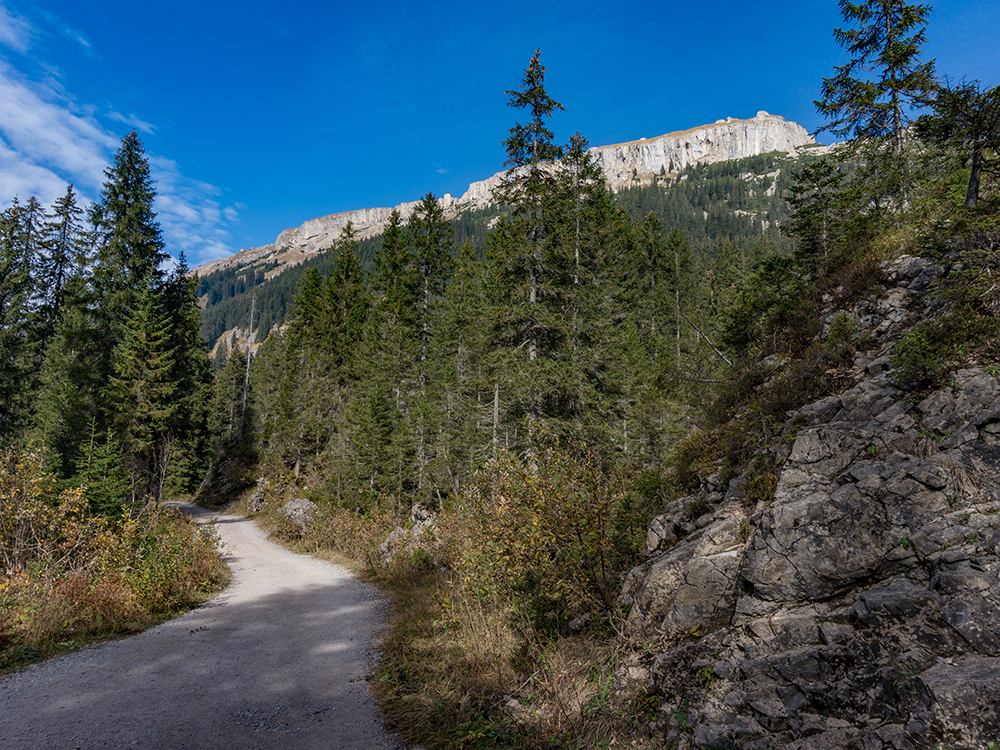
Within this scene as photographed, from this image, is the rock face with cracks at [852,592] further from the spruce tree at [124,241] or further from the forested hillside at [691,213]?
the forested hillside at [691,213]

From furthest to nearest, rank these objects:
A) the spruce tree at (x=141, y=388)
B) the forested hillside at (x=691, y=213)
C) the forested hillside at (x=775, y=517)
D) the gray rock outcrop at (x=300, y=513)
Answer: the forested hillside at (x=691, y=213) < the spruce tree at (x=141, y=388) < the gray rock outcrop at (x=300, y=513) < the forested hillside at (x=775, y=517)

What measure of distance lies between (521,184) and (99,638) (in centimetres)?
1641

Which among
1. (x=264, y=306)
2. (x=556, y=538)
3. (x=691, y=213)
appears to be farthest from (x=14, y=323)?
(x=264, y=306)

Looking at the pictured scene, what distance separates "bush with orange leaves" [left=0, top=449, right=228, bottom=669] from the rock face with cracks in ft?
31.4

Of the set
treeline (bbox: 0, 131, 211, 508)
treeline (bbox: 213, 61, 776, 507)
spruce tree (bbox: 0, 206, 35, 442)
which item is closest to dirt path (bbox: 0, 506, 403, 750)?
treeline (bbox: 213, 61, 776, 507)

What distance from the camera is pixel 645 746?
4121 mm

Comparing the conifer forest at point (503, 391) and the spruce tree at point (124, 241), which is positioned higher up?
the spruce tree at point (124, 241)

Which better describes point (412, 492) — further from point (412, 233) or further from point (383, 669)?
point (412, 233)

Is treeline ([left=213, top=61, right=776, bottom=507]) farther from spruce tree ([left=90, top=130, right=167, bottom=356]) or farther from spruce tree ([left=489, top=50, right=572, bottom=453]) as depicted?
spruce tree ([left=90, top=130, right=167, bottom=356])

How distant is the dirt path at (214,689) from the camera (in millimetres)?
5016

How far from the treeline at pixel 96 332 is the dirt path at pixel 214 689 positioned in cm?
1568

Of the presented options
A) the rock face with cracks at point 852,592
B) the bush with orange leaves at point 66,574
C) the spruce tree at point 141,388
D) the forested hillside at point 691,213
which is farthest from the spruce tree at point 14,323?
the forested hillside at point 691,213

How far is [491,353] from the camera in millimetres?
15461

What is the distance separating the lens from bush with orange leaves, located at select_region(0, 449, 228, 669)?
24.3 ft
